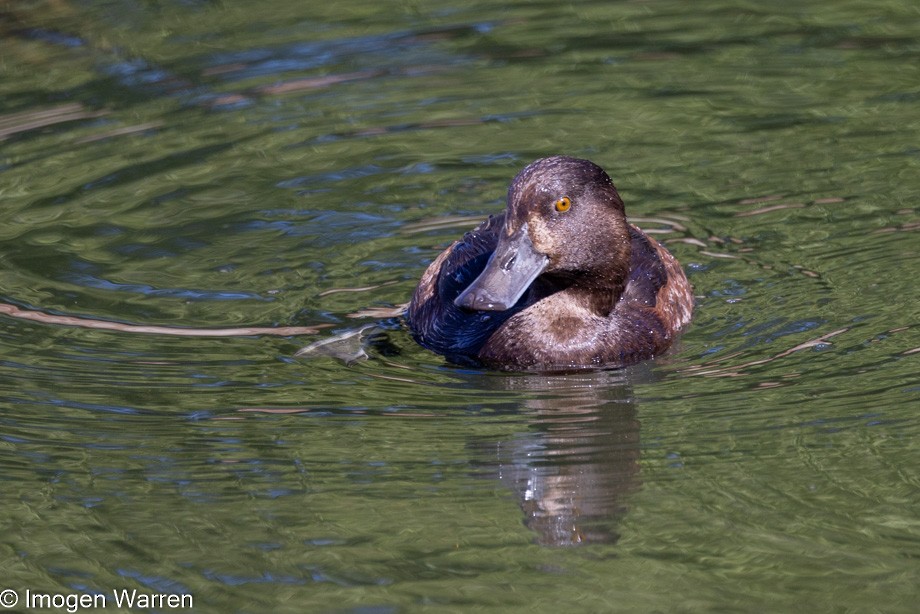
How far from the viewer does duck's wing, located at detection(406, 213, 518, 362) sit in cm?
768

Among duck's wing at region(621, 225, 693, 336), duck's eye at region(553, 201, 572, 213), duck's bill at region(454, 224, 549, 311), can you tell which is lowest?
duck's wing at region(621, 225, 693, 336)

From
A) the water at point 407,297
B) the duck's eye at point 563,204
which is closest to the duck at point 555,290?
the duck's eye at point 563,204

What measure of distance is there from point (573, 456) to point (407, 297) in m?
2.52

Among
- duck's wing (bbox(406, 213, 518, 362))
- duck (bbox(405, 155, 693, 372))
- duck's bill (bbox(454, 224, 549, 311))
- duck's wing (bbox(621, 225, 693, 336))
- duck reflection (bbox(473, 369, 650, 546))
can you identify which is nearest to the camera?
duck reflection (bbox(473, 369, 650, 546))

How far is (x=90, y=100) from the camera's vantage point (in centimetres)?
1180

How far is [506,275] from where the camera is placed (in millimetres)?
7172

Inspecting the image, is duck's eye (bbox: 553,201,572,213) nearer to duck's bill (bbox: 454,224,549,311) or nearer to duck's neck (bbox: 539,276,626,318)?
duck's bill (bbox: 454,224,549,311)

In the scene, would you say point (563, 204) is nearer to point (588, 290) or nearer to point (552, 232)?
point (552, 232)

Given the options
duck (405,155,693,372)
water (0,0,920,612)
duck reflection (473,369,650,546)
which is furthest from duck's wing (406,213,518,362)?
duck reflection (473,369,650,546)

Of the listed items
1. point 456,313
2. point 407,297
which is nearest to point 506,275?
point 456,313

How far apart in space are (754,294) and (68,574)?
13.4 feet

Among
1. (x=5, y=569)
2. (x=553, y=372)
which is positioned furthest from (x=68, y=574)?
(x=553, y=372)

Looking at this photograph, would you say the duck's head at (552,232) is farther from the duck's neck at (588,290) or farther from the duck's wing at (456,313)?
the duck's wing at (456,313)

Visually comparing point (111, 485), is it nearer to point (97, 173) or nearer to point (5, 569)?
point (5, 569)
